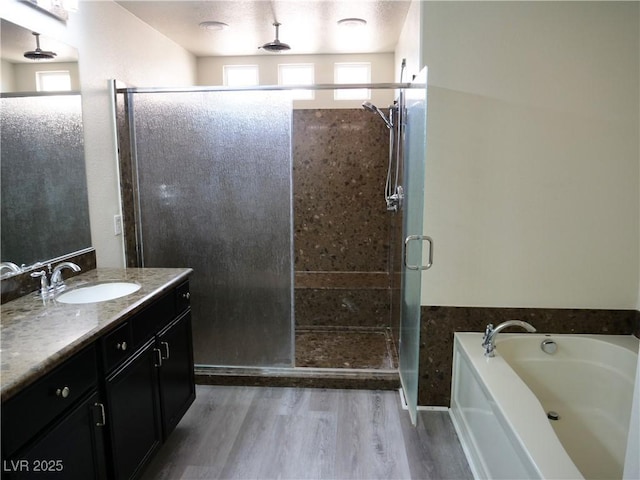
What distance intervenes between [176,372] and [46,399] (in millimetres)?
1031

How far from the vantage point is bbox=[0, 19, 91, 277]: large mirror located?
2.00 meters

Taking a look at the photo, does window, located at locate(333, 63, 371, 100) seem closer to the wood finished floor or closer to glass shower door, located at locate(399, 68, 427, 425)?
glass shower door, located at locate(399, 68, 427, 425)

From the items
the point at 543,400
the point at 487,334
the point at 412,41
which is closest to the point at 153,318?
the point at 487,334

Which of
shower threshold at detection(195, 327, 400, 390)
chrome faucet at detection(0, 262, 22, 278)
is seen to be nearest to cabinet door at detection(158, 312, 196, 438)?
shower threshold at detection(195, 327, 400, 390)

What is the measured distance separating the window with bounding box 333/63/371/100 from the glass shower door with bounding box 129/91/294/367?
170 cm

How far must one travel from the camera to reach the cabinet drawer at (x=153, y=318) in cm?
196

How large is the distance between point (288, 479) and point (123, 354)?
993 millimetres

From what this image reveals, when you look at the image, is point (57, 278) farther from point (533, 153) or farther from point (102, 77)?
point (533, 153)

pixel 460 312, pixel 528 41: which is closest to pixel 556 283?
pixel 460 312

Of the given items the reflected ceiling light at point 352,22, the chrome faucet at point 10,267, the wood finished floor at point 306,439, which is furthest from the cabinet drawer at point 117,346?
the reflected ceiling light at point 352,22

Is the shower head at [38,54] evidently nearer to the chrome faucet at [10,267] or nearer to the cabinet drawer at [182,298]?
the chrome faucet at [10,267]

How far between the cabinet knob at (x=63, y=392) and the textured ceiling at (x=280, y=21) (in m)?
2.45

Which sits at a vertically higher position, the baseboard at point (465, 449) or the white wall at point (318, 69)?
the white wall at point (318, 69)

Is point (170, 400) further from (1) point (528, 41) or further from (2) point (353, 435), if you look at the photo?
(1) point (528, 41)
